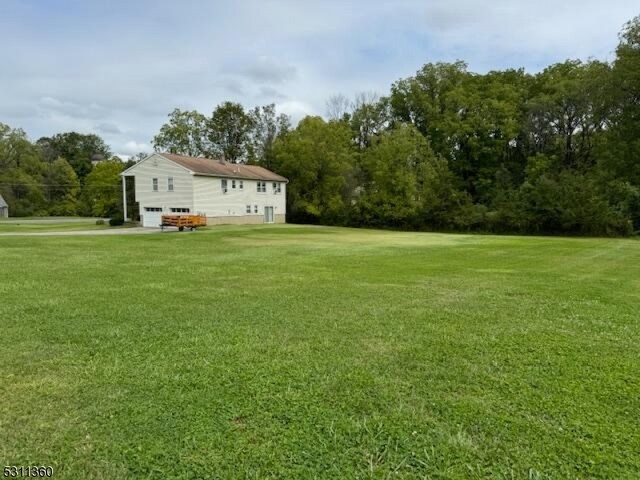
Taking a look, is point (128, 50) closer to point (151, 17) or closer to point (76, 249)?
point (151, 17)

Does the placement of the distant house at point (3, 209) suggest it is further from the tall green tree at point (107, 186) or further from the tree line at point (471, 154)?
the tree line at point (471, 154)

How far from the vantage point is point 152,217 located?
32.9 m

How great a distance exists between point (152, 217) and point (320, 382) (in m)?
32.2

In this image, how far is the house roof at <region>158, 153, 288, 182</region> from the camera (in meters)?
32.4

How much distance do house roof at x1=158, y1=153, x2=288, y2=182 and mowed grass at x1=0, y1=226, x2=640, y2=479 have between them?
84.3ft

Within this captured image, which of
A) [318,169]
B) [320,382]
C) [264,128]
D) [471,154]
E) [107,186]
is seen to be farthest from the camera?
[264,128]

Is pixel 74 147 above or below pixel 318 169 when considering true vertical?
above

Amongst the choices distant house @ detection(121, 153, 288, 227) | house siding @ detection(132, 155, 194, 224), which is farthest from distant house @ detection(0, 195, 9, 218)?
house siding @ detection(132, 155, 194, 224)

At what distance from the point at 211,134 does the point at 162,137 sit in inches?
223

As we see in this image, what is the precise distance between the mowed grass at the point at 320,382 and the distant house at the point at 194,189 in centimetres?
2481

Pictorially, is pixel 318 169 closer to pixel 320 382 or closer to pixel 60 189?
pixel 320 382

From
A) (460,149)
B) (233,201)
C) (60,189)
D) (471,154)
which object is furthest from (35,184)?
(471,154)

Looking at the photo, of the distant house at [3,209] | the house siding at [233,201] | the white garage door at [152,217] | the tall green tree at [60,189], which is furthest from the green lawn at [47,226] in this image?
the tall green tree at [60,189]

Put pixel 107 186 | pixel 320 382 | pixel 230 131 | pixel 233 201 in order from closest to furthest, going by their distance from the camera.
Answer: pixel 320 382 → pixel 233 201 → pixel 107 186 → pixel 230 131
